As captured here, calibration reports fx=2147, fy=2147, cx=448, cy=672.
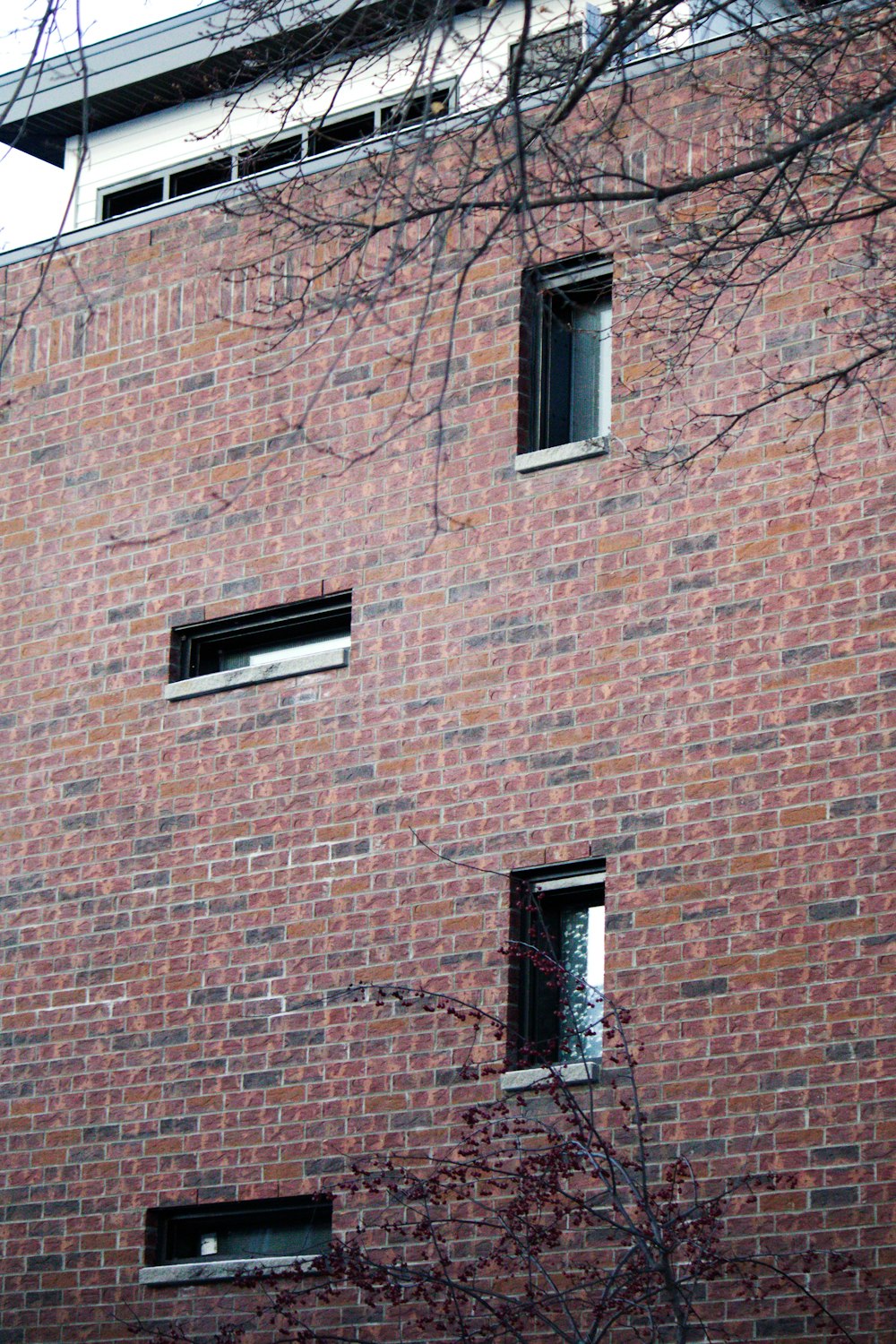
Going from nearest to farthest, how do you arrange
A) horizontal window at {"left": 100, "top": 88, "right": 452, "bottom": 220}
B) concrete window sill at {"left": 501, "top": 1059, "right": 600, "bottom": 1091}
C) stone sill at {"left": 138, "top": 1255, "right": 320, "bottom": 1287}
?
concrete window sill at {"left": 501, "top": 1059, "right": 600, "bottom": 1091}, stone sill at {"left": 138, "top": 1255, "right": 320, "bottom": 1287}, horizontal window at {"left": 100, "top": 88, "right": 452, "bottom": 220}

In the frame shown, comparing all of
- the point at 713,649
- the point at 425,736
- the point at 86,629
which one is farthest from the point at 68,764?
the point at 713,649

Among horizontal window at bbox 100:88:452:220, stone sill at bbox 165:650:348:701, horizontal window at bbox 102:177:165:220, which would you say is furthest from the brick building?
horizontal window at bbox 102:177:165:220

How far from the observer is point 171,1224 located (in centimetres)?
1365

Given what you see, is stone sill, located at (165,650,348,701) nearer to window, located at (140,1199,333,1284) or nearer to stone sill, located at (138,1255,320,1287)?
window, located at (140,1199,333,1284)

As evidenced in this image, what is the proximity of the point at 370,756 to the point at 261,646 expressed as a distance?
157 cm

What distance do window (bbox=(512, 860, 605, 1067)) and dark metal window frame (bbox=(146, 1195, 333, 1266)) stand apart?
1659 mm

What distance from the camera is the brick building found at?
38.1 feet

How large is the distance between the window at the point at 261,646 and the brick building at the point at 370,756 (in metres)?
0.03

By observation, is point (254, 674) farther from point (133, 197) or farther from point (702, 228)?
point (133, 197)

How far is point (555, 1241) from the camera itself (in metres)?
10.7

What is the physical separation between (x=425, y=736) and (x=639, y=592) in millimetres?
1645

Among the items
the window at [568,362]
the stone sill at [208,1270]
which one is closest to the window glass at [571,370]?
the window at [568,362]

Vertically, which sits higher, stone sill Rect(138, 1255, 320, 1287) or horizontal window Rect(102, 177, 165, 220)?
horizontal window Rect(102, 177, 165, 220)

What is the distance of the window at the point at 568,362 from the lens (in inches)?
532
